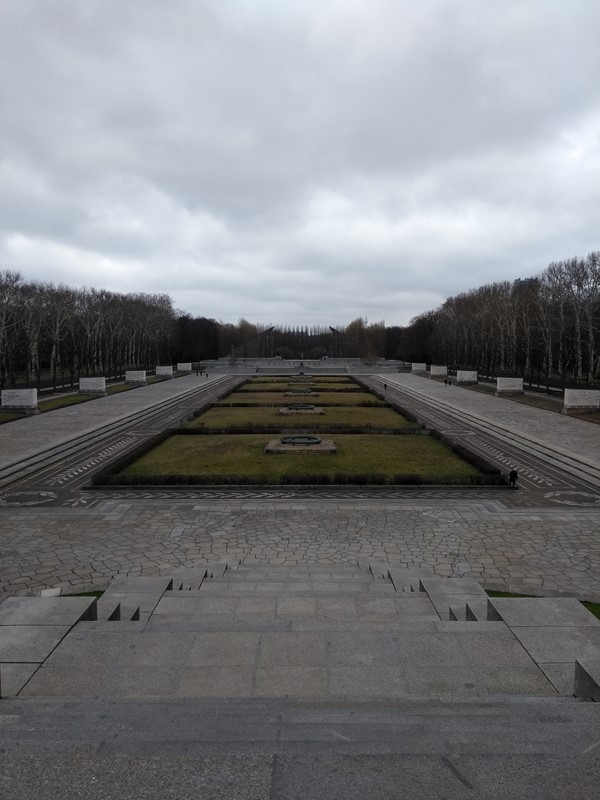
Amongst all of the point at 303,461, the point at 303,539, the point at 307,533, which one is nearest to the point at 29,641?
the point at 303,539

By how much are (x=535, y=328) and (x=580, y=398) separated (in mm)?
19781

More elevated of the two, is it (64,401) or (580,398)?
(580,398)

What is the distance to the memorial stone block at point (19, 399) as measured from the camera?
24.7 metres

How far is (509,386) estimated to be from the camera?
34281 mm

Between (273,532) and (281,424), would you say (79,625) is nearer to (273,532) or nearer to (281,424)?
(273,532)

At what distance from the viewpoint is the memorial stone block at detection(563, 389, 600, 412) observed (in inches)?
980

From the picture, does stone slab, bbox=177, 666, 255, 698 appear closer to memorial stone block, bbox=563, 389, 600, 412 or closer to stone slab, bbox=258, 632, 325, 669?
stone slab, bbox=258, 632, 325, 669

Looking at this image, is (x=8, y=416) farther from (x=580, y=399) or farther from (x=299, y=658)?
(x=580, y=399)

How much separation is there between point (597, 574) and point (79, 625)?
22.3ft

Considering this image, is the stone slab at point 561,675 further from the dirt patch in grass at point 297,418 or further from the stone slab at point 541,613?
the dirt patch in grass at point 297,418

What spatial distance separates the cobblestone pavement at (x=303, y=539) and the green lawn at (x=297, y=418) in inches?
360

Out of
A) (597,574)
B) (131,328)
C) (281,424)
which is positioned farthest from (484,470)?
(131,328)

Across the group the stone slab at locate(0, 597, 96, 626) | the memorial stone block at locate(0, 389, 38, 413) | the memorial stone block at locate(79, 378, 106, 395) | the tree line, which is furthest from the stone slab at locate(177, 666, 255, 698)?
the memorial stone block at locate(79, 378, 106, 395)

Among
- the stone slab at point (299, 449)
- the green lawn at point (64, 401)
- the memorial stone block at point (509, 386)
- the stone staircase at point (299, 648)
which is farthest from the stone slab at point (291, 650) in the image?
the memorial stone block at point (509, 386)
